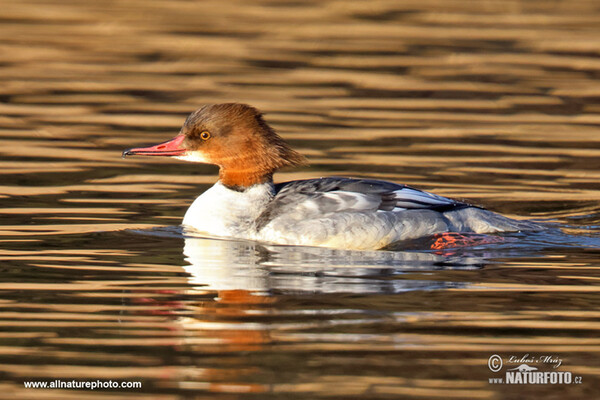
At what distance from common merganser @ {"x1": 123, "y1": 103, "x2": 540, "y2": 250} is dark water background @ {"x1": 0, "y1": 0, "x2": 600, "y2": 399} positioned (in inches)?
9.0

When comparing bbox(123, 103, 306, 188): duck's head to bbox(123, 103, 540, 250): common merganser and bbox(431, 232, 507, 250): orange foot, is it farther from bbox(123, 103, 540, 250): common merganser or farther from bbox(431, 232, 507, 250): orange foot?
bbox(431, 232, 507, 250): orange foot

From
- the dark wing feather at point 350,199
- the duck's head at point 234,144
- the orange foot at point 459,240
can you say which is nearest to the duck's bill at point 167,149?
the duck's head at point 234,144

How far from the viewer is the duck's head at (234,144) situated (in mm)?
10477

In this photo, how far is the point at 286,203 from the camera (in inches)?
398

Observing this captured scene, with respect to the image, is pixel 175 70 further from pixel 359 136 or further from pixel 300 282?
pixel 300 282

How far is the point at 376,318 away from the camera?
24.4 ft

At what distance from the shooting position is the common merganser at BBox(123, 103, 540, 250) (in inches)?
390

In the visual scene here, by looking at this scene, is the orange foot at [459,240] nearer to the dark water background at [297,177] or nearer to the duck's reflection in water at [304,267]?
the dark water background at [297,177]

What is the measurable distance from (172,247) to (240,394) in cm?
372

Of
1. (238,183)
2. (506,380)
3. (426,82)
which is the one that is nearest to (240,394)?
(506,380)

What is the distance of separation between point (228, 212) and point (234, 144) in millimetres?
587

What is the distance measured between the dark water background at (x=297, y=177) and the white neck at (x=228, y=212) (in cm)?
19

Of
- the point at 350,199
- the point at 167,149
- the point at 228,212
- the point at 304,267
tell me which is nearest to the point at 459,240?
the point at 350,199

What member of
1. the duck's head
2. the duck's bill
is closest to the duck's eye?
the duck's head
